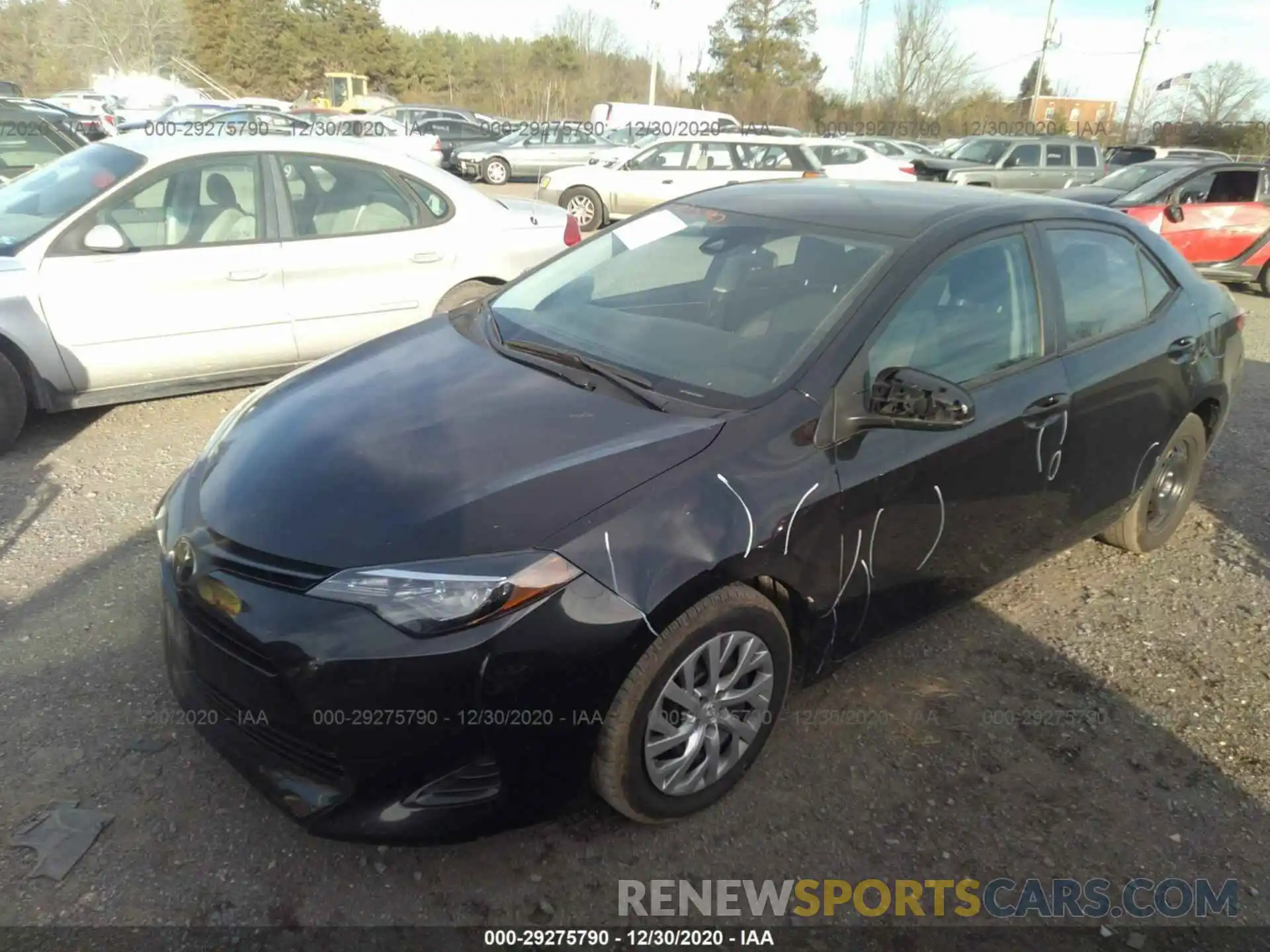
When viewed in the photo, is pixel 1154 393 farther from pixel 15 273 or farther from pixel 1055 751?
pixel 15 273

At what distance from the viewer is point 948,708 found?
122 inches

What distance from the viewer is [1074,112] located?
50875 mm

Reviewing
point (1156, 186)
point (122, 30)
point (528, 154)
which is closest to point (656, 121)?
point (528, 154)

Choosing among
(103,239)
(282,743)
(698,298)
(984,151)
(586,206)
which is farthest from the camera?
(984,151)

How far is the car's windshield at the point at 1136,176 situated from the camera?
11.6 meters

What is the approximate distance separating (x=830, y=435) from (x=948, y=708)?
1229mm

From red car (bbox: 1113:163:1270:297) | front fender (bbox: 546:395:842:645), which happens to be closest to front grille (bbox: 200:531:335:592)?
front fender (bbox: 546:395:842:645)

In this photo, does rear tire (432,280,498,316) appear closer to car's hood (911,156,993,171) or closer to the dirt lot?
the dirt lot

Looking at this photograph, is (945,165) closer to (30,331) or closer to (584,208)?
(584,208)

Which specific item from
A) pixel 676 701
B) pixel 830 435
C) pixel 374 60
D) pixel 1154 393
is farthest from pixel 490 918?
pixel 374 60

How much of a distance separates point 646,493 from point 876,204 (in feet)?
5.52

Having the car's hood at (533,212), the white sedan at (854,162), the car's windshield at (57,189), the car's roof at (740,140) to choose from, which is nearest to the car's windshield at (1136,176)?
the white sedan at (854,162)

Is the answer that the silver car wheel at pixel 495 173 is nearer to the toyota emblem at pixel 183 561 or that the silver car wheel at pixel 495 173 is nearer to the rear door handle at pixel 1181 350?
the rear door handle at pixel 1181 350

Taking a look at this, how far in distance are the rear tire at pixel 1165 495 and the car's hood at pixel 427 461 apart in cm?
261
